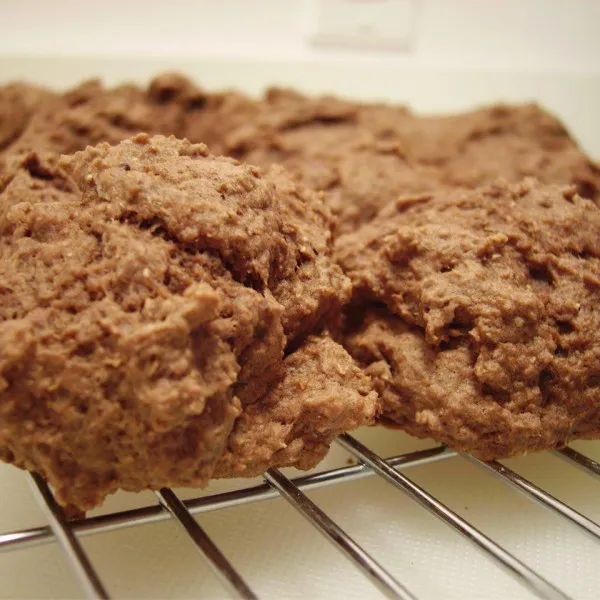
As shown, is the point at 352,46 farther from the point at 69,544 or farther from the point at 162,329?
the point at 69,544

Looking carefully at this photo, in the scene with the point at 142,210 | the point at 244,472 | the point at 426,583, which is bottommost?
the point at 426,583

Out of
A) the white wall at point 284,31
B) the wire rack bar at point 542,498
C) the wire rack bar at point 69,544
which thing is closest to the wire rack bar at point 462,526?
the wire rack bar at point 542,498

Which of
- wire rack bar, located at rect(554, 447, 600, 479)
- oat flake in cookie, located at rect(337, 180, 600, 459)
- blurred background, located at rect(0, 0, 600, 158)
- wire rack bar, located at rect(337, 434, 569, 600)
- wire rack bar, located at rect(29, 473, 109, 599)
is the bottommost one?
wire rack bar, located at rect(29, 473, 109, 599)

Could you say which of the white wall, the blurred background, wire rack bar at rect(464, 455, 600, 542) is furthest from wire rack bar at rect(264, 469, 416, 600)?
the white wall

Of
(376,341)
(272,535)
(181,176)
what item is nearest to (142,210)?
(181,176)

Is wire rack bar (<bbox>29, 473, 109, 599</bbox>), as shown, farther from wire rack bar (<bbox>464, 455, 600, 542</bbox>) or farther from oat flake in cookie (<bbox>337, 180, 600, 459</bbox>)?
wire rack bar (<bbox>464, 455, 600, 542</bbox>)

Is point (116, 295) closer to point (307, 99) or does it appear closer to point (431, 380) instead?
point (431, 380)

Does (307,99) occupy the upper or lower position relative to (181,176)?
upper

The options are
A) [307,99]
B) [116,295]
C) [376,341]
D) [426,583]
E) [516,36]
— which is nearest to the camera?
[116,295]
